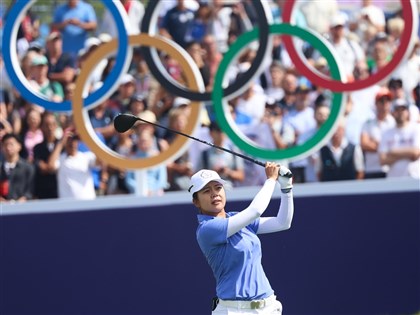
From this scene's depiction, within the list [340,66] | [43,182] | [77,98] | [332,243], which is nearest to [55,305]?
[43,182]

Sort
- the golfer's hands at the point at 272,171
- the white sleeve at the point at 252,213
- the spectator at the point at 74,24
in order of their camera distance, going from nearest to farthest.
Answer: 1. the white sleeve at the point at 252,213
2. the golfer's hands at the point at 272,171
3. the spectator at the point at 74,24

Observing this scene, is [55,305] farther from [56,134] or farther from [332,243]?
[332,243]

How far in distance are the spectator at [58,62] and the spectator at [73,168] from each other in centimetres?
97

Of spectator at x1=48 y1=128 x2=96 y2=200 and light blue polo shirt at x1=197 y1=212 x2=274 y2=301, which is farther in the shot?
spectator at x1=48 y1=128 x2=96 y2=200

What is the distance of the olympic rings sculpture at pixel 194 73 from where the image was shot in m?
11.2

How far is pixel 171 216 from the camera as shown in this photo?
11.9 meters

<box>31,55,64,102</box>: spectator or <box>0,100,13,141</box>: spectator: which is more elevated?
<box>31,55,64,102</box>: spectator

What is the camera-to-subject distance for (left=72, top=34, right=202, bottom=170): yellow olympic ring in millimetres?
11594

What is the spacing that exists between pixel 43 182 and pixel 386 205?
10.9 feet

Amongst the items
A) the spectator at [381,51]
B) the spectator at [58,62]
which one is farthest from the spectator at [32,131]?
the spectator at [381,51]

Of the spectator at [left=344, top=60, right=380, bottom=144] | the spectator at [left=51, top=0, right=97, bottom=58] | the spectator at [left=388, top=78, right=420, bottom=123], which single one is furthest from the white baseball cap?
the spectator at [left=51, top=0, right=97, bottom=58]

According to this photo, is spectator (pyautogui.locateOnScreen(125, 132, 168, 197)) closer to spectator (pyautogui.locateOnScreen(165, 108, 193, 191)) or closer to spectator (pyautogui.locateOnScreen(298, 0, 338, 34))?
spectator (pyautogui.locateOnScreen(165, 108, 193, 191))

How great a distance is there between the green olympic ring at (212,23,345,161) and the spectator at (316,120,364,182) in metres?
0.44

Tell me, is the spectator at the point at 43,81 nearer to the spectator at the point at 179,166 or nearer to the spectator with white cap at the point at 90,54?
the spectator with white cap at the point at 90,54
